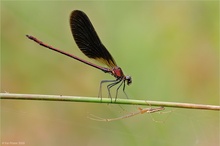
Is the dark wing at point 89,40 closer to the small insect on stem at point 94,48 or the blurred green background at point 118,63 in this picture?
the small insect on stem at point 94,48

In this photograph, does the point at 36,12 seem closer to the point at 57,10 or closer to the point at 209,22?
the point at 57,10

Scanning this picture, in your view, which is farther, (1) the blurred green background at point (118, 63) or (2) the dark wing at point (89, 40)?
(1) the blurred green background at point (118, 63)

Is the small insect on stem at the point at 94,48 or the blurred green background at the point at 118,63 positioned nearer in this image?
the small insect on stem at the point at 94,48

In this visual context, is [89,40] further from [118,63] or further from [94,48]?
[118,63]

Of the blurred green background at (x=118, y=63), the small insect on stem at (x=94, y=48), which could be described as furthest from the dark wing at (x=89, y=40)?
the blurred green background at (x=118, y=63)

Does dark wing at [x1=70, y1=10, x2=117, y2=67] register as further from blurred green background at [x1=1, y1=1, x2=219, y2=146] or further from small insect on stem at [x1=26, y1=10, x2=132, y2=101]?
blurred green background at [x1=1, y1=1, x2=219, y2=146]

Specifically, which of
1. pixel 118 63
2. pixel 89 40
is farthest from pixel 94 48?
pixel 118 63
